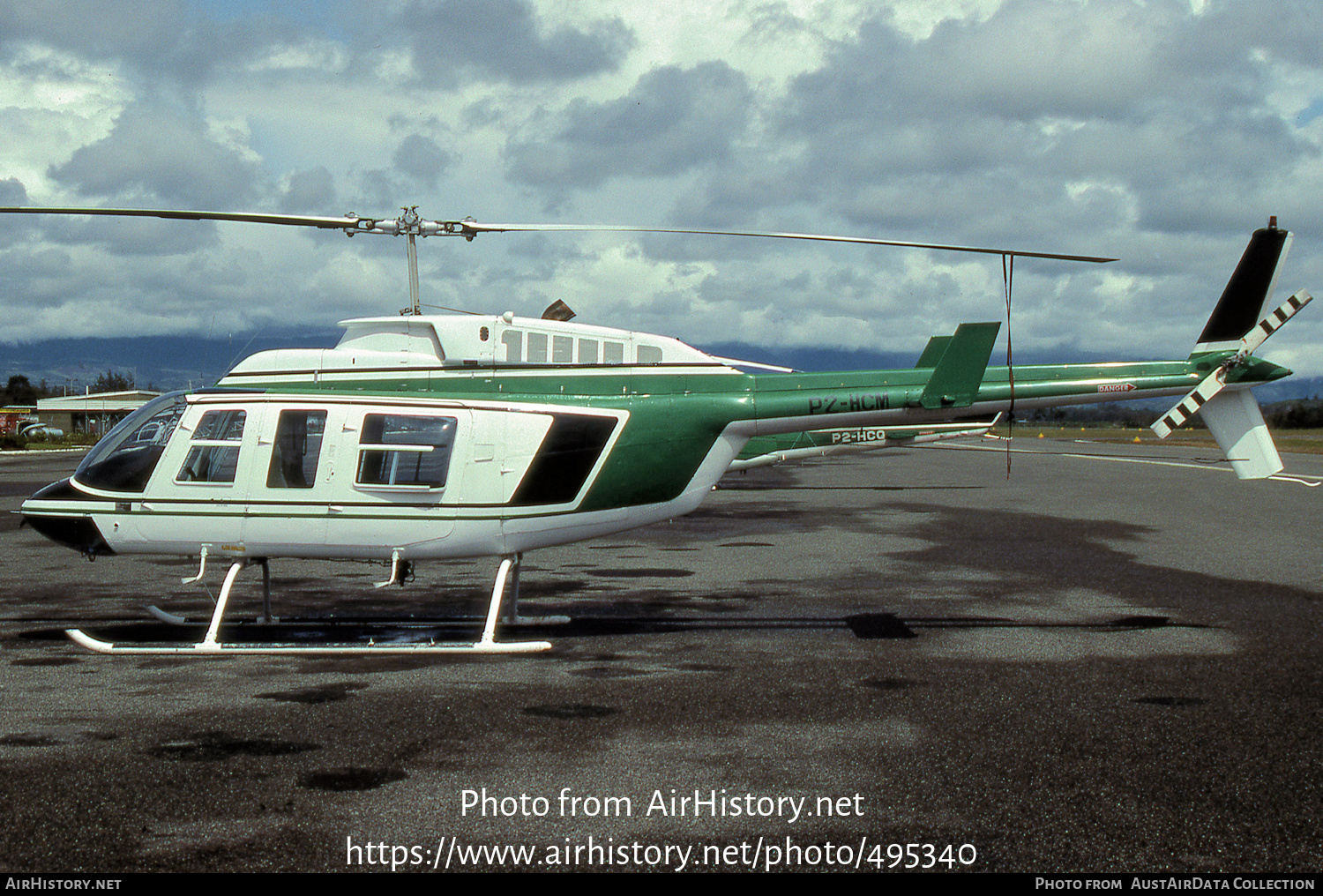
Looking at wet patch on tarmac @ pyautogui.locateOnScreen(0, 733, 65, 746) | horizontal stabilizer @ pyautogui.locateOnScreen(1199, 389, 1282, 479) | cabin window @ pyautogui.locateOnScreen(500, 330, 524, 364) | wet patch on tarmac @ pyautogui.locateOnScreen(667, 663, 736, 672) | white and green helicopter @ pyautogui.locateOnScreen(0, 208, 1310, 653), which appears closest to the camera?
wet patch on tarmac @ pyautogui.locateOnScreen(0, 733, 65, 746)

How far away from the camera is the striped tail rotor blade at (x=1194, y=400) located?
1095 cm

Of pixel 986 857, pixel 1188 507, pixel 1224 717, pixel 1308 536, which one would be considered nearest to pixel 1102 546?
pixel 1308 536

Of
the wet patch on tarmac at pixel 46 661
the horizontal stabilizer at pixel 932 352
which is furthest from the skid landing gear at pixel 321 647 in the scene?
the horizontal stabilizer at pixel 932 352

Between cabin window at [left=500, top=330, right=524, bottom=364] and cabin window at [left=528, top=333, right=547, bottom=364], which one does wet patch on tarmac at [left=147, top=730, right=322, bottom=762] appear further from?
cabin window at [left=528, top=333, right=547, bottom=364]

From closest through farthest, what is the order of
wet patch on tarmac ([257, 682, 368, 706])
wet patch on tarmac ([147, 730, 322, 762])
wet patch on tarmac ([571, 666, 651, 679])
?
wet patch on tarmac ([147, 730, 322, 762])
wet patch on tarmac ([257, 682, 368, 706])
wet patch on tarmac ([571, 666, 651, 679])

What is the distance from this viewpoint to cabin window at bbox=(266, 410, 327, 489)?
Result: 34.0 feet

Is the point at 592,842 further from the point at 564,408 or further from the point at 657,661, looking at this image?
the point at 564,408

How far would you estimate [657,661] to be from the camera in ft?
32.4

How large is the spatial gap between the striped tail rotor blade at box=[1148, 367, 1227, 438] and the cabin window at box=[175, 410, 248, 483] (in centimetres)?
970

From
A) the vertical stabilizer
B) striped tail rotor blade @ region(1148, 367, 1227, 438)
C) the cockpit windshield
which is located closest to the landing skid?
the cockpit windshield

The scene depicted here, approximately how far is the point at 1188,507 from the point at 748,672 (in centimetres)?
2110

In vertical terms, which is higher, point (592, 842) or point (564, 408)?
point (564, 408)

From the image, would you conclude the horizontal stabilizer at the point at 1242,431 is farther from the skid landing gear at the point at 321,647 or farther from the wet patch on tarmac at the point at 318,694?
the wet patch on tarmac at the point at 318,694

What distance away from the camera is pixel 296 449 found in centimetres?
1059
